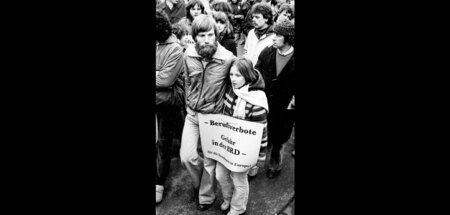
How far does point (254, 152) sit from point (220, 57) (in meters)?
0.73

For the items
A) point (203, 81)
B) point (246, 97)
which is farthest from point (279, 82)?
point (203, 81)

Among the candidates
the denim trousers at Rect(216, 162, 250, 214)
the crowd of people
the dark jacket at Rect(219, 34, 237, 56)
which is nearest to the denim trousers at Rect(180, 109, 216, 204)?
the crowd of people

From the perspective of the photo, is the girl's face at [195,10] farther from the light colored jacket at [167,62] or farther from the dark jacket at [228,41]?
the light colored jacket at [167,62]

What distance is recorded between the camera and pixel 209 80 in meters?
2.81

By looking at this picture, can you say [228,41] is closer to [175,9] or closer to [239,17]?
[175,9]

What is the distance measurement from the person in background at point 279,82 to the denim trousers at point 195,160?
69cm

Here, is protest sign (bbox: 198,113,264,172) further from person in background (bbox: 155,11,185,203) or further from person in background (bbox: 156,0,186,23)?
person in background (bbox: 156,0,186,23)

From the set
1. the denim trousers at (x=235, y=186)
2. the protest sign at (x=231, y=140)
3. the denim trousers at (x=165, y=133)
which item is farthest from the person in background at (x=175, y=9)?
the denim trousers at (x=235, y=186)

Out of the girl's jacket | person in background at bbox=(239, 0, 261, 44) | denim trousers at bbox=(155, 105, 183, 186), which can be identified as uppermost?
person in background at bbox=(239, 0, 261, 44)

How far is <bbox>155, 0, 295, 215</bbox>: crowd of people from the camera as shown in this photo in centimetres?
275

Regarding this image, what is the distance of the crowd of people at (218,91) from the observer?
2754 millimetres

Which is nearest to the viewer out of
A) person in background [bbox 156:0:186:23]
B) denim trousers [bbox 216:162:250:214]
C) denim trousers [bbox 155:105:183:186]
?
denim trousers [bbox 216:162:250:214]
